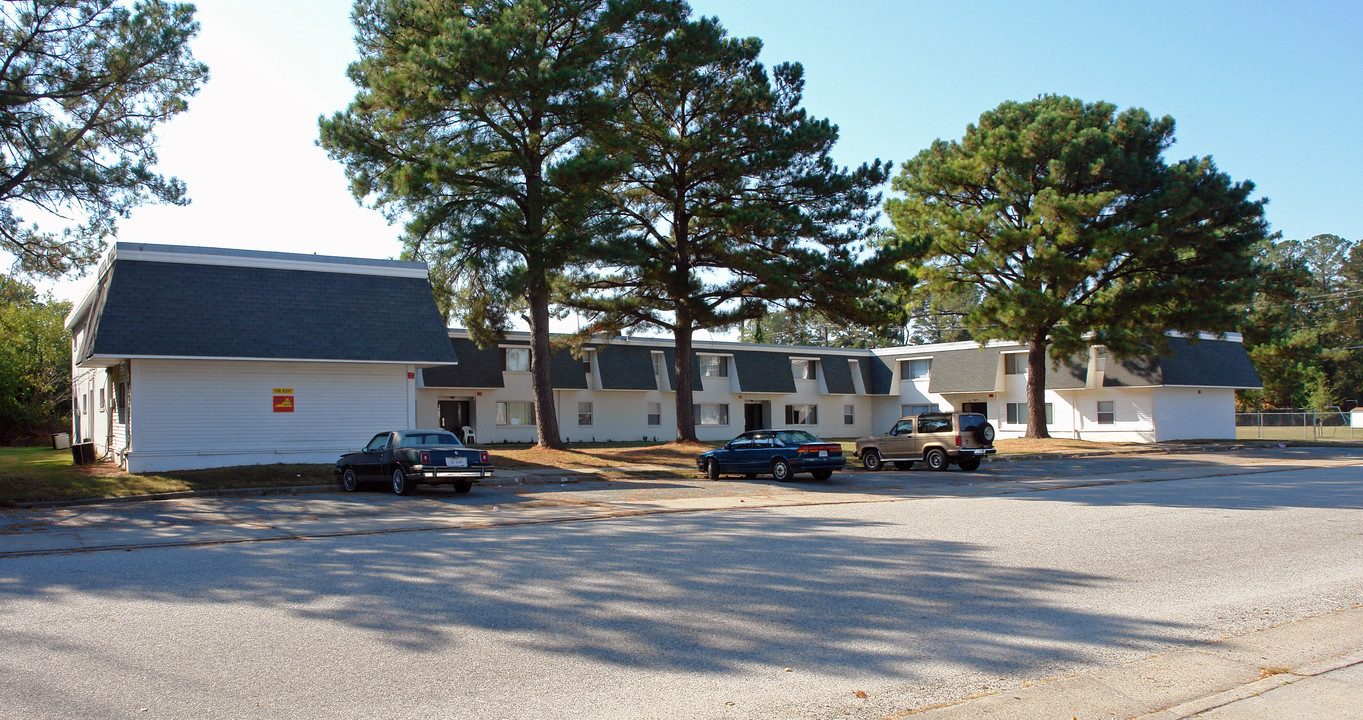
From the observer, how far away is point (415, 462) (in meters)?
19.8

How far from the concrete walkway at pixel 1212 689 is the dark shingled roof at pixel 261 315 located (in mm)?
22405

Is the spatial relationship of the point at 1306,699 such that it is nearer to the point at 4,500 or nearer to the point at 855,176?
the point at 4,500

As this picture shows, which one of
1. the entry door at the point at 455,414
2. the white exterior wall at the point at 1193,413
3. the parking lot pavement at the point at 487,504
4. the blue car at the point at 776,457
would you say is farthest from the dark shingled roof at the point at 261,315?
the white exterior wall at the point at 1193,413

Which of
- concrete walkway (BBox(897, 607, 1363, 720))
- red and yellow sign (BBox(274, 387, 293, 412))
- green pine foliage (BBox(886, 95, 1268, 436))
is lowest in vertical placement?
concrete walkway (BBox(897, 607, 1363, 720))

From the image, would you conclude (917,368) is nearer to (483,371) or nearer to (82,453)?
(483,371)

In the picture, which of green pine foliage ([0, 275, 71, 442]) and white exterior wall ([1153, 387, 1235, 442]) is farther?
green pine foliage ([0, 275, 71, 442])

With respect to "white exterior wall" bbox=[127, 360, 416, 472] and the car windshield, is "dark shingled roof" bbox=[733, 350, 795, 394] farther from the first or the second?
the car windshield

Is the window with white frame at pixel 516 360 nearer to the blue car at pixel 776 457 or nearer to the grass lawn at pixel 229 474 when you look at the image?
the grass lawn at pixel 229 474

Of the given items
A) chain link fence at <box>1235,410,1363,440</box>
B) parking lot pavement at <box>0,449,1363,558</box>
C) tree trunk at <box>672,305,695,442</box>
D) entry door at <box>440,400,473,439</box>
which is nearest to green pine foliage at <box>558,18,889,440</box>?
tree trunk at <box>672,305,695,442</box>

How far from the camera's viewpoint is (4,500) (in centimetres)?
1789

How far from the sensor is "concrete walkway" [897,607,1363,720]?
5562 millimetres

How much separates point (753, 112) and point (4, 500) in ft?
79.3

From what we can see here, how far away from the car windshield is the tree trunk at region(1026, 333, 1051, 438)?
2985 centimetres

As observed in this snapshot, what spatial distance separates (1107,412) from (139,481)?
144 ft
